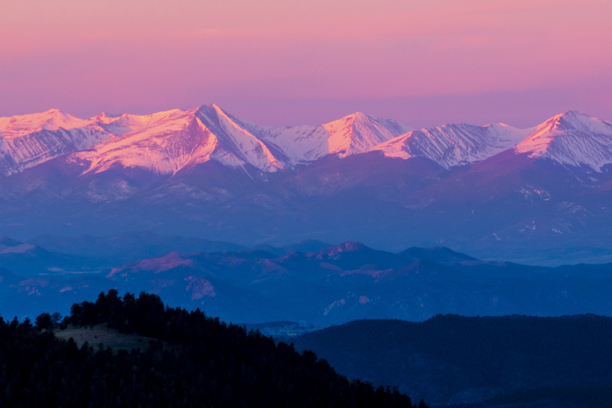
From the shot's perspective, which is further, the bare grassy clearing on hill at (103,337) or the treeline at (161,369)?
the bare grassy clearing on hill at (103,337)

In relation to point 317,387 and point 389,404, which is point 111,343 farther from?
point 389,404

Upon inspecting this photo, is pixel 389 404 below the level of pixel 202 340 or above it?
below

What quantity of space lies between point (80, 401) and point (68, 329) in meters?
24.7

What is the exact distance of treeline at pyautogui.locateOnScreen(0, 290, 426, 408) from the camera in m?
105

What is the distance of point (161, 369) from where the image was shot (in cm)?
11412

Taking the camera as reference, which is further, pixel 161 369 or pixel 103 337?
pixel 103 337

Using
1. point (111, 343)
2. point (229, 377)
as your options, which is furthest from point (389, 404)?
point (111, 343)

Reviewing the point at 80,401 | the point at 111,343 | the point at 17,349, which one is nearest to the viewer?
the point at 80,401

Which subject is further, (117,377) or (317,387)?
(317,387)

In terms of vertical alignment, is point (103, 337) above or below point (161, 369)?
above

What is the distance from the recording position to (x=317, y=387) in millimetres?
121000

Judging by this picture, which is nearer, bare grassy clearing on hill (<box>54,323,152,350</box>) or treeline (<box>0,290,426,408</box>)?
treeline (<box>0,290,426,408</box>)

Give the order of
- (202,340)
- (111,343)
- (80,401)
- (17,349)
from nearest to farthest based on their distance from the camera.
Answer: (80,401) < (17,349) < (111,343) < (202,340)

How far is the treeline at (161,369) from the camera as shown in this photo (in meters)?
105
